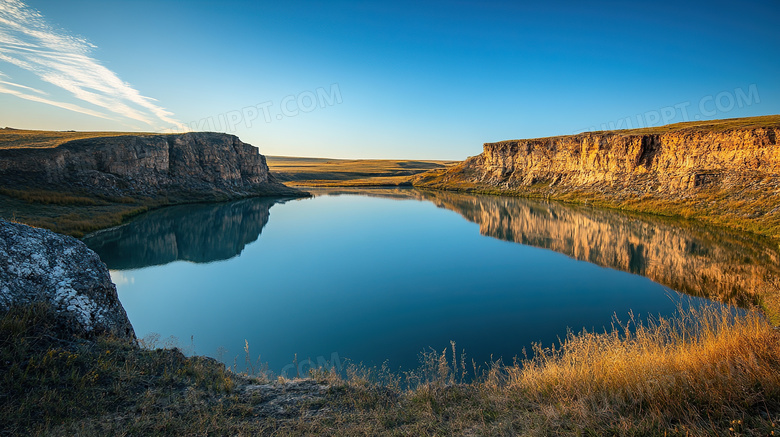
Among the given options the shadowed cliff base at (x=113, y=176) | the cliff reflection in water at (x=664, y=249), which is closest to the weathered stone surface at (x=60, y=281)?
the shadowed cliff base at (x=113, y=176)

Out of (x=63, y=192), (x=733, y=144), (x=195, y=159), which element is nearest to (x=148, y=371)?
(x=63, y=192)

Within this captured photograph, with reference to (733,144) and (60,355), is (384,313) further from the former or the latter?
(733,144)

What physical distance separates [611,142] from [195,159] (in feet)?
203

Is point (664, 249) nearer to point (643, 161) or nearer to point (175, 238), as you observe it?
point (643, 161)

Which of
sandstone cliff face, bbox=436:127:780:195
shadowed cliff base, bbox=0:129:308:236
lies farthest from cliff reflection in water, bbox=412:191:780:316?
shadowed cliff base, bbox=0:129:308:236

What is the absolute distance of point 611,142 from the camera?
47094 mm

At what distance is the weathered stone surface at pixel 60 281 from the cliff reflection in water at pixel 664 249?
15.3 m

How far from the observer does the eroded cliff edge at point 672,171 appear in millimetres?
26688

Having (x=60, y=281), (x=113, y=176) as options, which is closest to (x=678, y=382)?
(x=60, y=281)

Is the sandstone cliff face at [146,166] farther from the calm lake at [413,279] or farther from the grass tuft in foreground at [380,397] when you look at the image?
the grass tuft in foreground at [380,397]

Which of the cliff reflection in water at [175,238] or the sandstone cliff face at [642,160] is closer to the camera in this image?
the cliff reflection in water at [175,238]

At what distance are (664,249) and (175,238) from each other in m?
32.2

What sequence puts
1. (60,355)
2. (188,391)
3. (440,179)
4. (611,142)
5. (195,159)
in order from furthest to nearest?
(440,179), (195,159), (611,142), (188,391), (60,355)

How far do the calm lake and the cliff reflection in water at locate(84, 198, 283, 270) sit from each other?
5.3 inches
